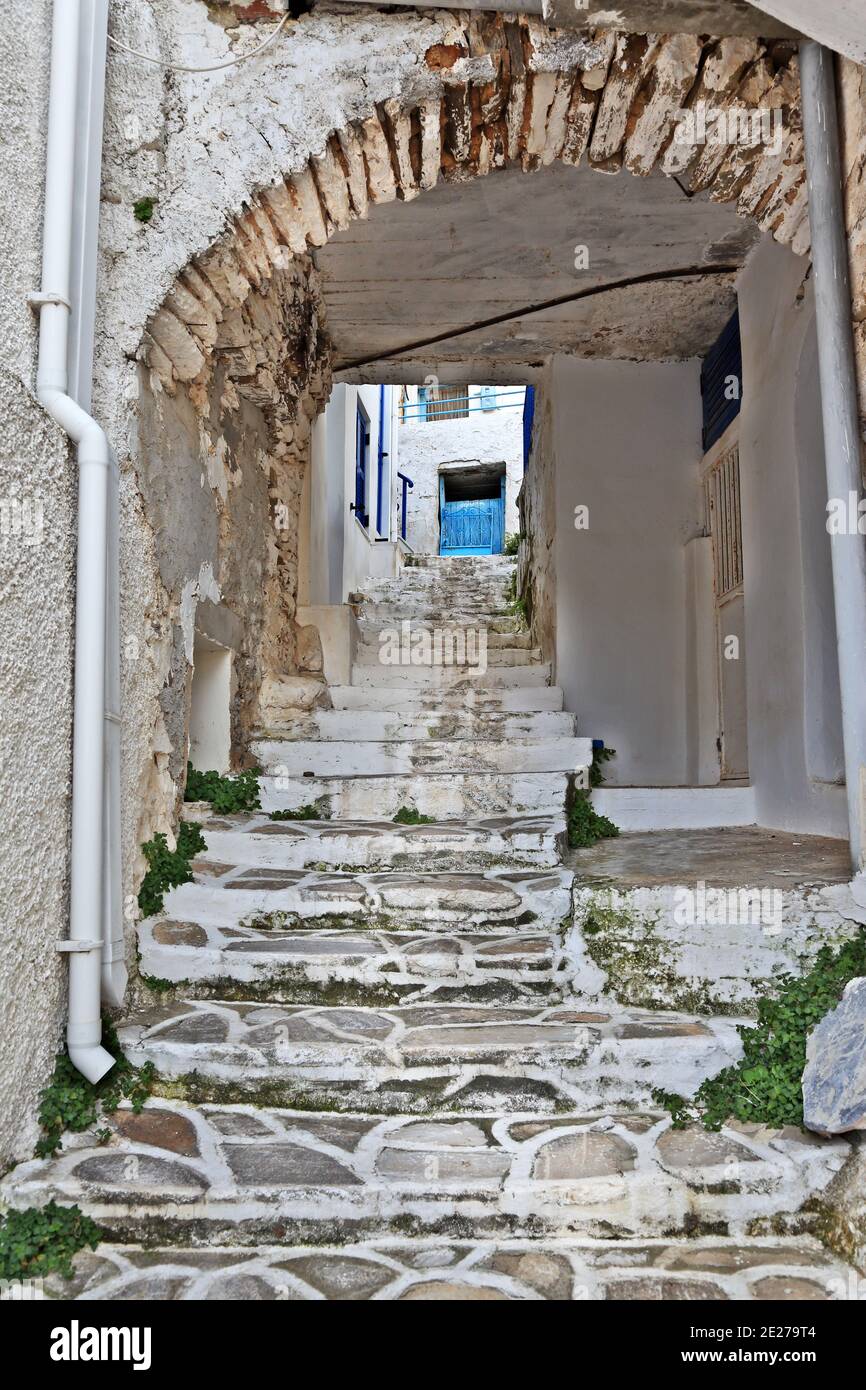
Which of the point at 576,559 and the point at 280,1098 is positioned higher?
the point at 576,559

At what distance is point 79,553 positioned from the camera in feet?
10.1

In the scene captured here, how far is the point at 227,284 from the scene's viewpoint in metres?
3.81

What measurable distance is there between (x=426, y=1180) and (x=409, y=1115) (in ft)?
1.12

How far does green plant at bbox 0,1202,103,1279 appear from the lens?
2.25 meters

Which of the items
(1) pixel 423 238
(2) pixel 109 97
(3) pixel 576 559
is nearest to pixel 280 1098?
(2) pixel 109 97

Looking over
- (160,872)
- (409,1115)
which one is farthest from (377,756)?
(409,1115)

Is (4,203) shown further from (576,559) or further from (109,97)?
(576,559)

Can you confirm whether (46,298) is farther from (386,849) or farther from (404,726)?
(404,726)

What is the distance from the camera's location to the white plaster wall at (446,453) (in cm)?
1980

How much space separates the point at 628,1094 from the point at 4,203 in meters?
3.18

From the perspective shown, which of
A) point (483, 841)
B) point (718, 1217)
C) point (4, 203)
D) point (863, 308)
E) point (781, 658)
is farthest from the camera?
point (781, 658)

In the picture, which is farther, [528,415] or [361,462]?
[361,462]

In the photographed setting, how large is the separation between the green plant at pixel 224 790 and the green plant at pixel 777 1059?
2.51 metres

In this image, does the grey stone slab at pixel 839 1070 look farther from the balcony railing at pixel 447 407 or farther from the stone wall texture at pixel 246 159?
the balcony railing at pixel 447 407
